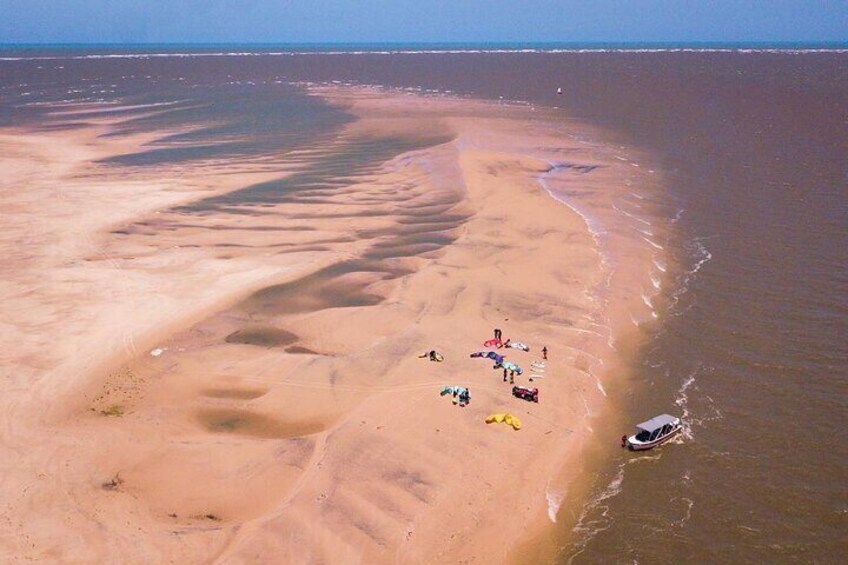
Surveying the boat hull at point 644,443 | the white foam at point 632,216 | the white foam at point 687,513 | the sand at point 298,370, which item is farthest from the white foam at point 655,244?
the white foam at point 687,513

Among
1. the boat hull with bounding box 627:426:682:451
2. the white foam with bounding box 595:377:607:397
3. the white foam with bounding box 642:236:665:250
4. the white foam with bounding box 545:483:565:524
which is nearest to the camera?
the white foam with bounding box 545:483:565:524

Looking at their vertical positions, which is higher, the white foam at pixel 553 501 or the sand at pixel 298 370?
the sand at pixel 298 370

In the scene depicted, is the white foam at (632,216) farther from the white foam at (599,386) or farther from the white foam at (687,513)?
the white foam at (687,513)

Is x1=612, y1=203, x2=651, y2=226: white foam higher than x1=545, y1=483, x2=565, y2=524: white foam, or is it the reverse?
x1=612, y1=203, x2=651, y2=226: white foam

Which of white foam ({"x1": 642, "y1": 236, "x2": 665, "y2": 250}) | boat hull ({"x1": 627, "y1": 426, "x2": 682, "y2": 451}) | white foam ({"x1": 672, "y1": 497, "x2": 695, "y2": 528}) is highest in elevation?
white foam ({"x1": 642, "y1": 236, "x2": 665, "y2": 250})

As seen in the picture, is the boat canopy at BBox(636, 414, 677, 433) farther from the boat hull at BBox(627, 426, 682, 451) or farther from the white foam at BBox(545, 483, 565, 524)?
the white foam at BBox(545, 483, 565, 524)

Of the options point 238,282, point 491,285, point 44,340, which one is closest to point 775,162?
point 491,285

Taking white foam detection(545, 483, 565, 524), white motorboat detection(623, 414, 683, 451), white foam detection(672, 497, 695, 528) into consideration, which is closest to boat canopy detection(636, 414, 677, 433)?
white motorboat detection(623, 414, 683, 451)

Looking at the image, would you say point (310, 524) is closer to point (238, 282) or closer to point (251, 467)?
point (251, 467)
